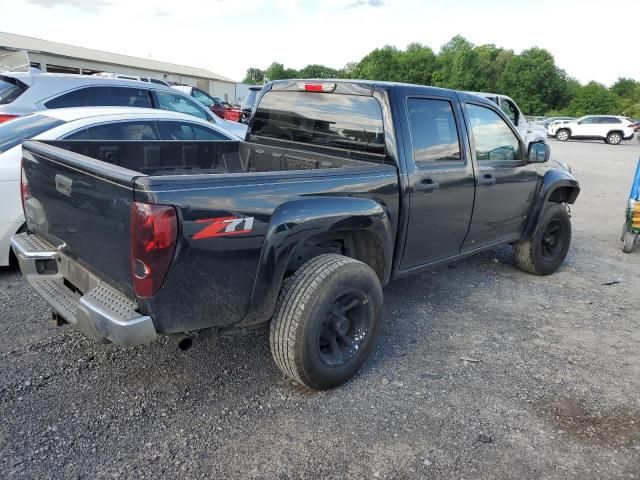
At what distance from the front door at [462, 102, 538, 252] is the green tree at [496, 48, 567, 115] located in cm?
6263

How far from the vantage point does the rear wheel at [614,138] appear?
95.8 ft

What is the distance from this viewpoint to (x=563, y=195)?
18.0 ft

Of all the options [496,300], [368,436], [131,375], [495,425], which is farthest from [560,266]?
[131,375]

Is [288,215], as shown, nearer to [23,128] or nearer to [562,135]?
[23,128]

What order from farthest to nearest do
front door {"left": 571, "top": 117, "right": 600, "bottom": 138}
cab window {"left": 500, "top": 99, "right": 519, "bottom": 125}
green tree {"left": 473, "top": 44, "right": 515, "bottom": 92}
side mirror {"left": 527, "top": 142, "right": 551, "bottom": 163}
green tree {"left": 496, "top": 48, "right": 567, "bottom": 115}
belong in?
1. green tree {"left": 473, "top": 44, "right": 515, "bottom": 92}
2. green tree {"left": 496, "top": 48, "right": 567, "bottom": 115}
3. front door {"left": 571, "top": 117, "right": 600, "bottom": 138}
4. cab window {"left": 500, "top": 99, "right": 519, "bottom": 125}
5. side mirror {"left": 527, "top": 142, "right": 551, "bottom": 163}

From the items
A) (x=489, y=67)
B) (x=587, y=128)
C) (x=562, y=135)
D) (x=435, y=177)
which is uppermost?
(x=489, y=67)

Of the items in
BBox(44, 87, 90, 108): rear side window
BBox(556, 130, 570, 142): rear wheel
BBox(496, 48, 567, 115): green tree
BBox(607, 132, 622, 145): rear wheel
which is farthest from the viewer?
BBox(496, 48, 567, 115): green tree

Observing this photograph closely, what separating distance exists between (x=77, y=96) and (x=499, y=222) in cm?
596

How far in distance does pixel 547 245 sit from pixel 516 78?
6476 centimetres

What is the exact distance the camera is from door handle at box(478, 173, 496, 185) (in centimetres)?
417

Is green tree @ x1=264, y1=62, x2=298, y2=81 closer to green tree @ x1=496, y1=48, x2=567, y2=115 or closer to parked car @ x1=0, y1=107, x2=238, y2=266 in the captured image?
green tree @ x1=496, y1=48, x2=567, y2=115

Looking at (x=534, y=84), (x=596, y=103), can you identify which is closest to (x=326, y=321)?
(x=596, y=103)

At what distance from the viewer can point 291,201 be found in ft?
9.13

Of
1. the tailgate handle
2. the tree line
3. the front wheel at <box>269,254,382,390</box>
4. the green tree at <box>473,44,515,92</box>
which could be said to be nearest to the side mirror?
the front wheel at <box>269,254,382,390</box>
